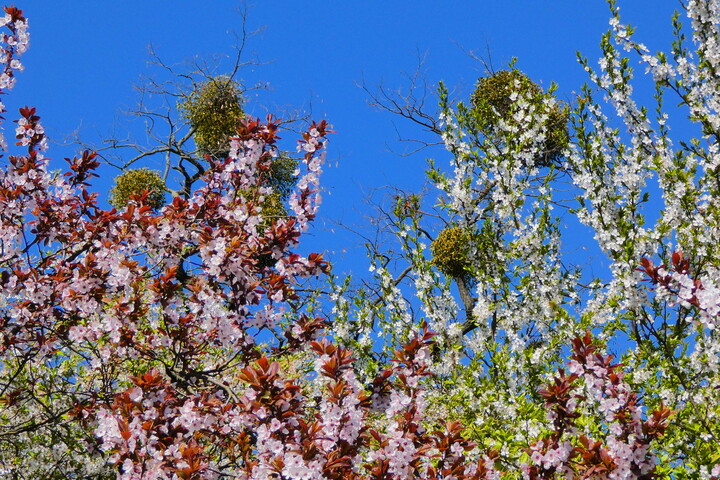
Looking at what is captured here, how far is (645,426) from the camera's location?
9.95ft

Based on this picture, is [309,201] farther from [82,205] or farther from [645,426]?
[645,426]

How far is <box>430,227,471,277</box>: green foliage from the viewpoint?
10.4m

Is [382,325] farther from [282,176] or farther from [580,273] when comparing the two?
[282,176]

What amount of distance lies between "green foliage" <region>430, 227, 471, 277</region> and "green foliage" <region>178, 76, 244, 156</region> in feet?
13.9

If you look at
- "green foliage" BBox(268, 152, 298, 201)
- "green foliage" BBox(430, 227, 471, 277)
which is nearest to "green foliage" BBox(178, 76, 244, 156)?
"green foliage" BBox(268, 152, 298, 201)

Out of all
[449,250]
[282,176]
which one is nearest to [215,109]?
[282,176]

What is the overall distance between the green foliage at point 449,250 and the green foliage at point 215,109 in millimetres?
4225

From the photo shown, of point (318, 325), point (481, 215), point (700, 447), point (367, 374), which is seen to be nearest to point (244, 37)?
point (481, 215)

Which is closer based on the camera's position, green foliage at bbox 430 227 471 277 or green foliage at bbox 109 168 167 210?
green foliage at bbox 430 227 471 277

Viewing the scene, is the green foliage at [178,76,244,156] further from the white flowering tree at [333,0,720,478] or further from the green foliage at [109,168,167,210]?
the white flowering tree at [333,0,720,478]

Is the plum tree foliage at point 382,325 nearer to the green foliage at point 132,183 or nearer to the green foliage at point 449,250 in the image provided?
the green foliage at point 449,250

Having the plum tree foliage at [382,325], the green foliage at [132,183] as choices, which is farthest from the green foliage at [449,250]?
the green foliage at [132,183]

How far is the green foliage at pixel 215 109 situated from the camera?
1233 centimetres

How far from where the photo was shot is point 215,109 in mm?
12398
